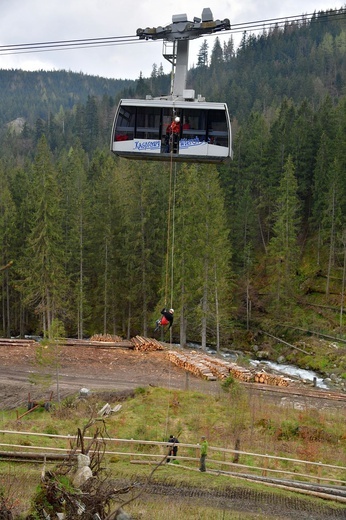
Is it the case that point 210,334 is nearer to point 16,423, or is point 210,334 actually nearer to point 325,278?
point 325,278

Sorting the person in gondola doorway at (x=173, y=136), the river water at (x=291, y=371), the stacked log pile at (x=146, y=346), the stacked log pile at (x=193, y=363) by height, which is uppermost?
the person in gondola doorway at (x=173, y=136)

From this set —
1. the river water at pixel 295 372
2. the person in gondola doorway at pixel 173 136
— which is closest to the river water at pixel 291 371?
the river water at pixel 295 372

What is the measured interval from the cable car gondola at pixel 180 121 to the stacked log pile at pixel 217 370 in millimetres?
13959

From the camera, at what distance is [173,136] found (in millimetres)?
18828

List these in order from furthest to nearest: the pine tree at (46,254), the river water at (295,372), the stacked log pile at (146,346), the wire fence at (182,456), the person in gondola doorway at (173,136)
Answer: the pine tree at (46,254) → the stacked log pile at (146,346) → the river water at (295,372) → the person in gondola doorway at (173,136) → the wire fence at (182,456)

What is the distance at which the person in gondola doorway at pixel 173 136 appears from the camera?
1864 centimetres

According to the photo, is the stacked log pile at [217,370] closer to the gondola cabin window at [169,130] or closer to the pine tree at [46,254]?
the gondola cabin window at [169,130]

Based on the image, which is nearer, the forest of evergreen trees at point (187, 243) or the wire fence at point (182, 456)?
the wire fence at point (182, 456)

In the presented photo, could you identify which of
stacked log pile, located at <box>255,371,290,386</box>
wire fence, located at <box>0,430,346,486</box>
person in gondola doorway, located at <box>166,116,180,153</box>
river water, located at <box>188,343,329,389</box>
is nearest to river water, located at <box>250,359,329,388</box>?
river water, located at <box>188,343,329,389</box>

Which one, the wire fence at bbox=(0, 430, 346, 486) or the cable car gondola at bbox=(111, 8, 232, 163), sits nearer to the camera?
the wire fence at bbox=(0, 430, 346, 486)

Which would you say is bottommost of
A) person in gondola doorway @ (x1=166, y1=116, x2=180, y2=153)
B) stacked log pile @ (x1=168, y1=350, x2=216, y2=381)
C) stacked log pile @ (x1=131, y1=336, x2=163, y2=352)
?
stacked log pile @ (x1=131, y1=336, x2=163, y2=352)

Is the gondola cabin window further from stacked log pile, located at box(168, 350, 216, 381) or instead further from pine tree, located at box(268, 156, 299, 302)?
pine tree, located at box(268, 156, 299, 302)

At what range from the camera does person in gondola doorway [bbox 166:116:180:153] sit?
1864 centimetres

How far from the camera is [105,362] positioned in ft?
109
